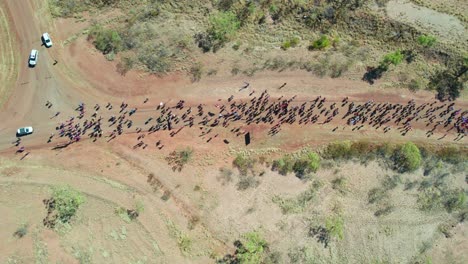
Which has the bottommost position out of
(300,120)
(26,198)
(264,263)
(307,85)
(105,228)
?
(264,263)

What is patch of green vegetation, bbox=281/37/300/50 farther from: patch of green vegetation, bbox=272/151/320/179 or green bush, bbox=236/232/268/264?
green bush, bbox=236/232/268/264

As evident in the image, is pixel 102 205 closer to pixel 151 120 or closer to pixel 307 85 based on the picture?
pixel 151 120

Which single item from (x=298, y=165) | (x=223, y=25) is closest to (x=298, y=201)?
(x=298, y=165)

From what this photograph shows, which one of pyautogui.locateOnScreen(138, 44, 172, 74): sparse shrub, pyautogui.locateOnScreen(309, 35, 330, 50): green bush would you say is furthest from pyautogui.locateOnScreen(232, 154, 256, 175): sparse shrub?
pyautogui.locateOnScreen(309, 35, 330, 50): green bush

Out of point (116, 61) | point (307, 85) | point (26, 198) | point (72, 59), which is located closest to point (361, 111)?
point (307, 85)

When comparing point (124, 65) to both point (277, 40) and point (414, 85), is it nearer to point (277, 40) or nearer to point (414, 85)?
point (277, 40)

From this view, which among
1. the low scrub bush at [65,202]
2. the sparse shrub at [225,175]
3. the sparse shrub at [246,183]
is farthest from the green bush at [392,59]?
the low scrub bush at [65,202]
